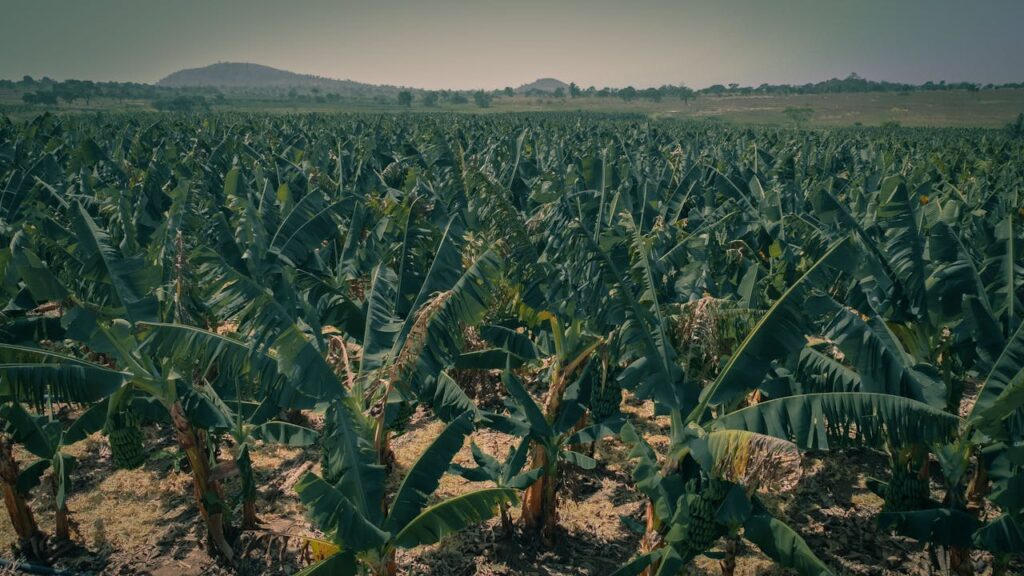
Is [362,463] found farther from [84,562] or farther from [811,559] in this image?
[84,562]

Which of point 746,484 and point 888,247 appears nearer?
point 746,484

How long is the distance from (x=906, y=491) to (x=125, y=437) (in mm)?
7513

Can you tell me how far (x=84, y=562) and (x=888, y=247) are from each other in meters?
8.90

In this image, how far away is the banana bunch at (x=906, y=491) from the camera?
5.47 metres

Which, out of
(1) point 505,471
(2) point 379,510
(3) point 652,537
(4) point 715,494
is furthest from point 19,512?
(4) point 715,494

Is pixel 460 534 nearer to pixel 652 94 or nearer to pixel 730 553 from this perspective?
pixel 730 553

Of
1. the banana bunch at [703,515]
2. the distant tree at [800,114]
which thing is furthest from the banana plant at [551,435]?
the distant tree at [800,114]

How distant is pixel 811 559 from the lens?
413 centimetres

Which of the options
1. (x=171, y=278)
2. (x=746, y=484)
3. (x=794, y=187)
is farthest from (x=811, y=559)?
(x=794, y=187)

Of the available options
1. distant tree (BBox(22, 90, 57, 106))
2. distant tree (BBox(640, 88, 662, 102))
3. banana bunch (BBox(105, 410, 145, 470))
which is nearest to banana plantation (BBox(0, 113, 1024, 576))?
banana bunch (BBox(105, 410, 145, 470))

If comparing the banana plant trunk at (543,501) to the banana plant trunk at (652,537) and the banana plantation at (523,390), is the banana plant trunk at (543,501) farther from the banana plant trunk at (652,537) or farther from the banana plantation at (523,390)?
the banana plant trunk at (652,537)

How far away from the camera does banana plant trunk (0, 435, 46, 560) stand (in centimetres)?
568

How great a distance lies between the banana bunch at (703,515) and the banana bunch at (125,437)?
16.9ft

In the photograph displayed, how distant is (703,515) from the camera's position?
14.7 feet
